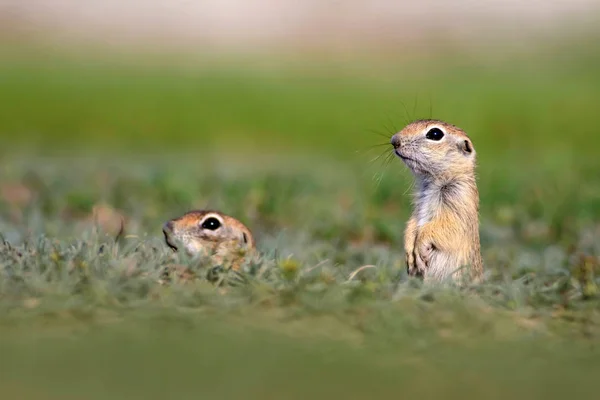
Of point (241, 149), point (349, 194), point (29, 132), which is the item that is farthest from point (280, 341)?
point (29, 132)

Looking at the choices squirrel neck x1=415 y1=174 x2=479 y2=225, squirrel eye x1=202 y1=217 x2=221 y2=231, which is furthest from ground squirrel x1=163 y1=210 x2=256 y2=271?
squirrel neck x1=415 y1=174 x2=479 y2=225

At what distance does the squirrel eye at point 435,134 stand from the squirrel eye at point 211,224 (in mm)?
1382

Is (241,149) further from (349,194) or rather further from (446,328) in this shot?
(446,328)

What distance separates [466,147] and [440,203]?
16.3 inches

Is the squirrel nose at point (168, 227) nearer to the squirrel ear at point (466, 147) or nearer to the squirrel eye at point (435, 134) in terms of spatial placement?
the squirrel eye at point (435, 134)

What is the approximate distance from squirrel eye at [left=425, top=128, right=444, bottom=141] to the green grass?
82 cm

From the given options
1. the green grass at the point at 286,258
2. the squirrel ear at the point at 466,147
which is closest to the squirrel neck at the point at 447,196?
the squirrel ear at the point at 466,147

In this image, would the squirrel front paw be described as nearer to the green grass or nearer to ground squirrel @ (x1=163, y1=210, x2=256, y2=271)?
the green grass

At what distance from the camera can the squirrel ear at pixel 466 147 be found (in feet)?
19.4

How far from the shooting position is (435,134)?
19.3ft

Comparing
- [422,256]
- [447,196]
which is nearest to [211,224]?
[422,256]

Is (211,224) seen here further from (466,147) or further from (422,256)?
(466,147)

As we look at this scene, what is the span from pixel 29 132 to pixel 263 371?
1332cm

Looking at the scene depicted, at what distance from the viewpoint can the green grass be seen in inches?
140
